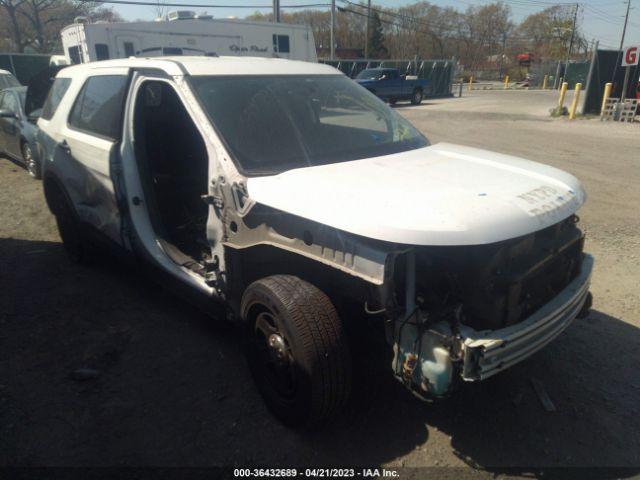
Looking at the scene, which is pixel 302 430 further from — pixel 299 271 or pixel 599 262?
pixel 599 262

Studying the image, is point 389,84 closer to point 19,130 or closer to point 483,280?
point 19,130

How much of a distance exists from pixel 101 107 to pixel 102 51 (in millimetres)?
10079

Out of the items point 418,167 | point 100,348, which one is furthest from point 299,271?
point 100,348

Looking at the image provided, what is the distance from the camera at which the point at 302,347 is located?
2.26 metres

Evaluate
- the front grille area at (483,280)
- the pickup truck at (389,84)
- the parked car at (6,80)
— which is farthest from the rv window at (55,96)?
the pickup truck at (389,84)

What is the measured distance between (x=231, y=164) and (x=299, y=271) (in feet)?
2.32

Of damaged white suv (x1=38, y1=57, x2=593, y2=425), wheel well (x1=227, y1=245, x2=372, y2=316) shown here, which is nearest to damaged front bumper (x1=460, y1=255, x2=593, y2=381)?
damaged white suv (x1=38, y1=57, x2=593, y2=425)

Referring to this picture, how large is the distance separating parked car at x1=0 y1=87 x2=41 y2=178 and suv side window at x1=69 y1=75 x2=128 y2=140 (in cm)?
366

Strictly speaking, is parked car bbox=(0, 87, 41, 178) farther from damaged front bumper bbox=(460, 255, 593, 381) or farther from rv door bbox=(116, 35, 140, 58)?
damaged front bumper bbox=(460, 255, 593, 381)

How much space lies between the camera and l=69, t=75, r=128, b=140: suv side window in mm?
3545

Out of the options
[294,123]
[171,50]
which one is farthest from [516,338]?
[171,50]

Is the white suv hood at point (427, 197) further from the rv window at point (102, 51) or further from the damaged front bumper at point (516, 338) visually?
the rv window at point (102, 51)

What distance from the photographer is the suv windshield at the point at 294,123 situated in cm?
279

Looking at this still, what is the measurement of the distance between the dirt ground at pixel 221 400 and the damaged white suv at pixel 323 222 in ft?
1.11
